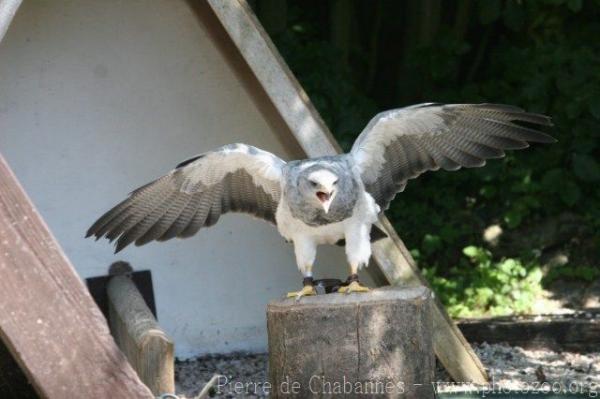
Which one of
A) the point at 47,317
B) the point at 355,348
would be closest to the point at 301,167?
the point at 355,348

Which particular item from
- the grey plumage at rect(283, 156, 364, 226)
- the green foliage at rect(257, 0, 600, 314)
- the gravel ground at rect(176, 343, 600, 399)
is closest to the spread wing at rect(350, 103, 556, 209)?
the grey plumage at rect(283, 156, 364, 226)

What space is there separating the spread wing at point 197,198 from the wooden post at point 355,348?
3.93 feet

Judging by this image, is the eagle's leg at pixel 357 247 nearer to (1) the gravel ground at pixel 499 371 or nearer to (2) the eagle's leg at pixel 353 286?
(2) the eagle's leg at pixel 353 286

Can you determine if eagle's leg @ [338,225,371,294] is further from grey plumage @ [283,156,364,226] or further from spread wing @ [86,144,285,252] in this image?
spread wing @ [86,144,285,252]

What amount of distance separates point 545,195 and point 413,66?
1513 millimetres

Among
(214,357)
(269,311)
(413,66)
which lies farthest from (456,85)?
(269,311)

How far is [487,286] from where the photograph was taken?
266 inches

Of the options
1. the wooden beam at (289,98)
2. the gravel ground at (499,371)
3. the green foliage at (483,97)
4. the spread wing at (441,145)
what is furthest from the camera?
the green foliage at (483,97)

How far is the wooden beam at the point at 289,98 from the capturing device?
173 inches

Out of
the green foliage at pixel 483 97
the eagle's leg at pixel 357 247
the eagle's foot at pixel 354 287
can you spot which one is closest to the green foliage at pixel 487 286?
the green foliage at pixel 483 97

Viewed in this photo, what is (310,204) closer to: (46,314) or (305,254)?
(305,254)

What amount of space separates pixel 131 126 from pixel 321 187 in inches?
82.6

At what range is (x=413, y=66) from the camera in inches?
313

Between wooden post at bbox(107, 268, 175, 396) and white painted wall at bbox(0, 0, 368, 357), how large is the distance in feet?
2.79
